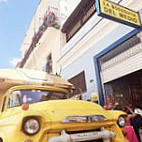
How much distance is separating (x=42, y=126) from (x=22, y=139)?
1.08 ft

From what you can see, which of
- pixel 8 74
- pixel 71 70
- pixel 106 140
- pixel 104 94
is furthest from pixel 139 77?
pixel 106 140

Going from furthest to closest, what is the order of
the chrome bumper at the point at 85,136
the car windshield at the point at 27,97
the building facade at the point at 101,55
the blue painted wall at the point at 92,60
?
1. the blue painted wall at the point at 92,60
2. the building facade at the point at 101,55
3. the car windshield at the point at 27,97
4. the chrome bumper at the point at 85,136

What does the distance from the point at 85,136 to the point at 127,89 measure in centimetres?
686

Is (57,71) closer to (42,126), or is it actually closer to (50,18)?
(50,18)

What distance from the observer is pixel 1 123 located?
409cm

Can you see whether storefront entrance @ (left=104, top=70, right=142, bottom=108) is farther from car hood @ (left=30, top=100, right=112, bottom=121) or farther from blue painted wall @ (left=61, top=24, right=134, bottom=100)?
car hood @ (left=30, top=100, right=112, bottom=121)

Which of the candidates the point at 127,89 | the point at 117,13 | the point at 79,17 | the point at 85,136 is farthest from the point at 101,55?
the point at 85,136

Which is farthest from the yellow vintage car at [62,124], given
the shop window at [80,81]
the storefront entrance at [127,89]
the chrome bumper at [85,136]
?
the shop window at [80,81]

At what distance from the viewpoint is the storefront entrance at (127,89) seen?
9.49m

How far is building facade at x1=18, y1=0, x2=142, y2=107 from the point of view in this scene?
833cm

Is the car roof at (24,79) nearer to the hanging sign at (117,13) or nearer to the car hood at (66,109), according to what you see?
the car hood at (66,109)

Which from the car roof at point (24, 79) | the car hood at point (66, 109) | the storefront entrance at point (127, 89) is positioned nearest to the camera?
the car hood at point (66, 109)

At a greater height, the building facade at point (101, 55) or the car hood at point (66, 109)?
the building facade at point (101, 55)

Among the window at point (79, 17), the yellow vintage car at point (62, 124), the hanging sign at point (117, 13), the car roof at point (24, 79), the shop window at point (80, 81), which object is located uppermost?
the window at point (79, 17)
